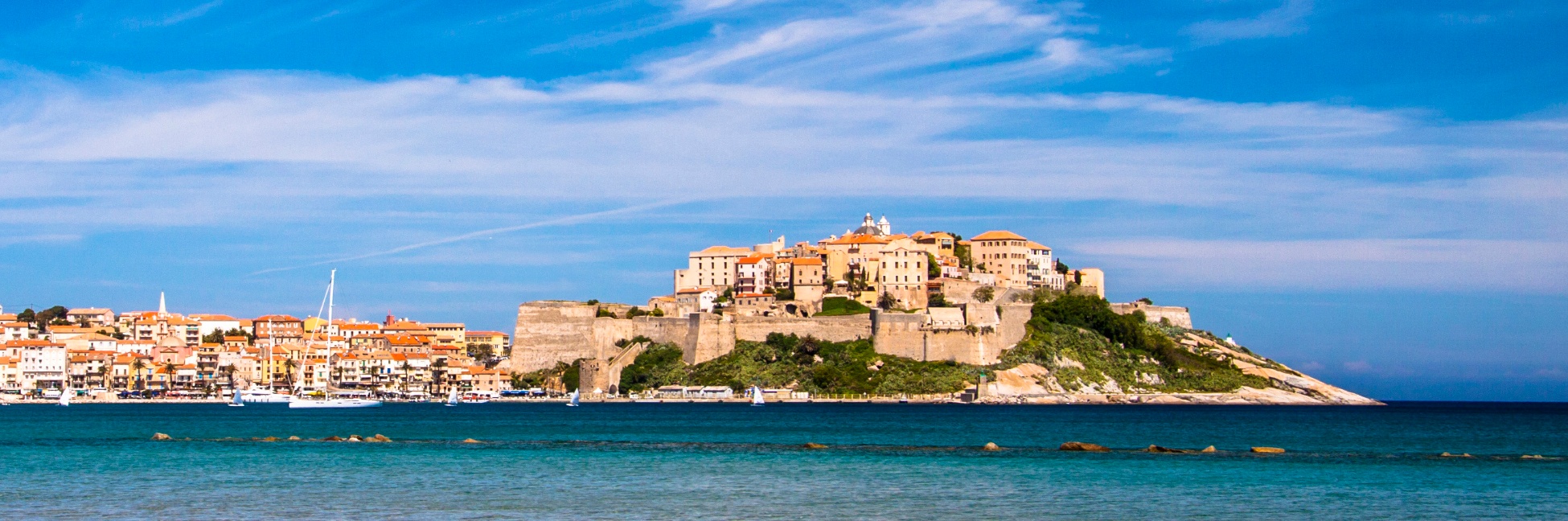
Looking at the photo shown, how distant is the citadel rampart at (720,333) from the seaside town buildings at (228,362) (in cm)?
582

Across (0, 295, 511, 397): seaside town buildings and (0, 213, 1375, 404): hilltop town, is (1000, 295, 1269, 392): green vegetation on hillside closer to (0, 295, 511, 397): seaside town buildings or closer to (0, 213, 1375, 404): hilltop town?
(0, 213, 1375, 404): hilltop town

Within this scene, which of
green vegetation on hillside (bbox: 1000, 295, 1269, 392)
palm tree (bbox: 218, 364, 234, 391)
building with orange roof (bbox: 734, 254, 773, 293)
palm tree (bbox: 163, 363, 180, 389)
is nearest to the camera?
green vegetation on hillside (bbox: 1000, 295, 1269, 392)

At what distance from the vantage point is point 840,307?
234 ft

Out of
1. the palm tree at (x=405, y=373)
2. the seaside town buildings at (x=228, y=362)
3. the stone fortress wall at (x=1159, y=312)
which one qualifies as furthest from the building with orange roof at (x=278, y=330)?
the stone fortress wall at (x=1159, y=312)

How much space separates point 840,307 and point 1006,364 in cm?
889

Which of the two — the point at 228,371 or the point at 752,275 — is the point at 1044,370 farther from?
the point at 228,371

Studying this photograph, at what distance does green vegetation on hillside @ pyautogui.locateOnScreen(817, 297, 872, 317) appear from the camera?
70.2m

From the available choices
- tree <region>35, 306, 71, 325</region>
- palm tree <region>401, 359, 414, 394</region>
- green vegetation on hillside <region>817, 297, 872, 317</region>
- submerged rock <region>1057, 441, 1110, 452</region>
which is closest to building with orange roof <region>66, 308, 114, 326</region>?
tree <region>35, 306, 71, 325</region>

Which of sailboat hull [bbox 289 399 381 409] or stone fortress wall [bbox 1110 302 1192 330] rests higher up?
stone fortress wall [bbox 1110 302 1192 330]

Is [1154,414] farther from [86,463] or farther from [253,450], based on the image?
[86,463]

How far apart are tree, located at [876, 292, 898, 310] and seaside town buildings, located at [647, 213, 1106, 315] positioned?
0.04 meters

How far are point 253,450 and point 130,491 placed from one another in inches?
375

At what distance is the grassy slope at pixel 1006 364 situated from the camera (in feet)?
215

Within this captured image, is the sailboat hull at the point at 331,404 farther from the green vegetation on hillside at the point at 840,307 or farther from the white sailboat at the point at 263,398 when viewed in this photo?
the green vegetation on hillside at the point at 840,307
